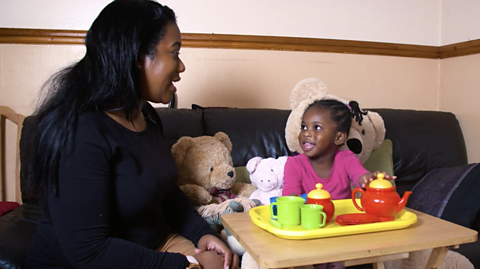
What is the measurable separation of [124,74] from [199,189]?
0.68 metres

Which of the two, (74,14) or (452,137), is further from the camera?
(452,137)

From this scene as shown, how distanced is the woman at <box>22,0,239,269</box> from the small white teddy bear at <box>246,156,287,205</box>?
1.81 ft

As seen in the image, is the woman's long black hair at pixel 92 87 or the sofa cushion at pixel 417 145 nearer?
the woman's long black hair at pixel 92 87

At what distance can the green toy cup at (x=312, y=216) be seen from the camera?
3.05ft

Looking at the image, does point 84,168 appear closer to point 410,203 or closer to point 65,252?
point 65,252

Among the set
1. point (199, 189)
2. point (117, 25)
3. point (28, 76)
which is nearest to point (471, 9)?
point (199, 189)

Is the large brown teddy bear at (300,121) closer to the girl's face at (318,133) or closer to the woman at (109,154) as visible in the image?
the girl's face at (318,133)

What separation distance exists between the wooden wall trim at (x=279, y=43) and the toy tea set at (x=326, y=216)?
1.27m

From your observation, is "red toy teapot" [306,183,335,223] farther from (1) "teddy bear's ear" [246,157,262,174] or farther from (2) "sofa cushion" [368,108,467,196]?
(2) "sofa cushion" [368,108,467,196]

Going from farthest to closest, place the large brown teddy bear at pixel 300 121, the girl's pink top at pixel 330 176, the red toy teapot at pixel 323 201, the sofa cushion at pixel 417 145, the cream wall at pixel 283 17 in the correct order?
the sofa cushion at pixel 417 145, the cream wall at pixel 283 17, the large brown teddy bear at pixel 300 121, the girl's pink top at pixel 330 176, the red toy teapot at pixel 323 201

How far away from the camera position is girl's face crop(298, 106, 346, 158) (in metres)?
1.50

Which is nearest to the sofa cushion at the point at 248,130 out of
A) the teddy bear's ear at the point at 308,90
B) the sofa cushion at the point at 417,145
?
the teddy bear's ear at the point at 308,90

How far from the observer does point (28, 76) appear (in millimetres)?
1953

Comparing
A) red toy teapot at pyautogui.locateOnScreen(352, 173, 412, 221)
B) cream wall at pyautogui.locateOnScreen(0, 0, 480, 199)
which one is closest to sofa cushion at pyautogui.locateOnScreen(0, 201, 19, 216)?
cream wall at pyautogui.locateOnScreen(0, 0, 480, 199)
